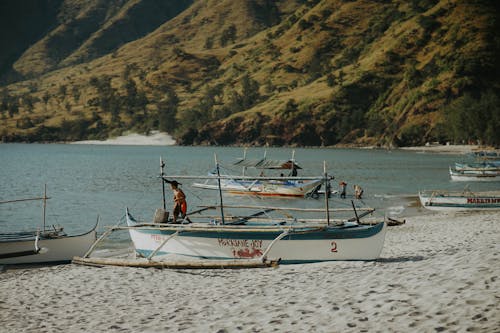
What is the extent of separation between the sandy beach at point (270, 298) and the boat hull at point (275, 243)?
24.3 inches

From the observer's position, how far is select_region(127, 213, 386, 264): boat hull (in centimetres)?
2119

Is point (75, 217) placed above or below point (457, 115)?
below

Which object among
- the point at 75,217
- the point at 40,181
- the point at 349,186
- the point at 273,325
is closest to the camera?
the point at 273,325

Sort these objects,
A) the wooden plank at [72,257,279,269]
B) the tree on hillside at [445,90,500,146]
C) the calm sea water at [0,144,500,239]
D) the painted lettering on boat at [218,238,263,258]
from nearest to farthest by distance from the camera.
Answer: the wooden plank at [72,257,279,269]
the painted lettering on boat at [218,238,263,258]
the calm sea water at [0,144,500,239]
the tree on hillside at [445,90,500,146]

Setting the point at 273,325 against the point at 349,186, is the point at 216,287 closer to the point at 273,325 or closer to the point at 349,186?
the point at 273,325

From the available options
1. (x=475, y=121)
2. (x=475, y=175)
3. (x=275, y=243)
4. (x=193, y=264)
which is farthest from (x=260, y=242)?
(x=475, y=121)


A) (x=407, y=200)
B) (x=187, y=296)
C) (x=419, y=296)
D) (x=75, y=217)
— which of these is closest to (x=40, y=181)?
(x=75, y=217)

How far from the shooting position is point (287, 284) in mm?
17500

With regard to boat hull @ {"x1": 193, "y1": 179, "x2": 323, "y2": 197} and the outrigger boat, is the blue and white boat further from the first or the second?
boat hull @ {"x1": 193, "y1": 179, "x2": 323, "y2": 197}

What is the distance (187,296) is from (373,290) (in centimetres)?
556

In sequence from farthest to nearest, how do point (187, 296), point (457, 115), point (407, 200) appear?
point (457, 115) → point (407, 200) → point (187, 296)

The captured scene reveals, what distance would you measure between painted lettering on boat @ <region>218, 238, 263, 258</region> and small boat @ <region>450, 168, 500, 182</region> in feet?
194

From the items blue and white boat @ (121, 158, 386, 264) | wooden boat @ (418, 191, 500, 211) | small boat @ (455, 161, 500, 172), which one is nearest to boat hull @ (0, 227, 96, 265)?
blue and white boat @ (121, 158, 386, 264)

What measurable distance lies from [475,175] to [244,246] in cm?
6055
